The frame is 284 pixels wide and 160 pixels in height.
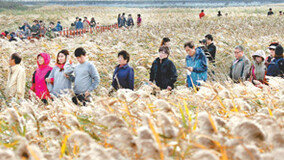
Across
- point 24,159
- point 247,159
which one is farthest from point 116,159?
point 247,159

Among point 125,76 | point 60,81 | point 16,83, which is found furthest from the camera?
point 16,83

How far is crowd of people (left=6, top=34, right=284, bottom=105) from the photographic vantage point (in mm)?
5891

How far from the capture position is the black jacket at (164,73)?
20.1 ft

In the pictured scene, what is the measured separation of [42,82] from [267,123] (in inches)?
201

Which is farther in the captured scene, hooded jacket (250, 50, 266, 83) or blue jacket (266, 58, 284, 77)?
blue jacket (266, 58, 284, 77)

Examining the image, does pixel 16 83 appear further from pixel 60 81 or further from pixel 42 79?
pixel 60 81

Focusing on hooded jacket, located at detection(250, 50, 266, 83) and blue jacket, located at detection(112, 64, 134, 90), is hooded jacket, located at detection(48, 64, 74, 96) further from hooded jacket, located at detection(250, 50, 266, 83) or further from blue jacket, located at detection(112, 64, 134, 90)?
hooded jacket, located at detection(250, 50, 266, 83)

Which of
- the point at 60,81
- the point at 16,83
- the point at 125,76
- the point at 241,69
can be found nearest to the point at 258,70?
the point at 241,69

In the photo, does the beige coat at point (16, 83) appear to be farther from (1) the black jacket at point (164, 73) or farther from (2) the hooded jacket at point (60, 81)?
(1) the black jacket at point (164, 73)

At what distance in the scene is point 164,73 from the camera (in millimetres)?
6152

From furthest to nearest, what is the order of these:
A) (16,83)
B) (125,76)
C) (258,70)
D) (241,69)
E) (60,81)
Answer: (241,69), (258,70), (16,83), (60,81), (125,76)

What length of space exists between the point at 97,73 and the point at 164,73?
3.87 feet

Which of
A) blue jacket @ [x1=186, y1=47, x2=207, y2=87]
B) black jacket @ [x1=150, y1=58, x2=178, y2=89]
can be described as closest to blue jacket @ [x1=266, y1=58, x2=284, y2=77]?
blue jacket @ [x1=186, y1=47, x2=207, y2=87]

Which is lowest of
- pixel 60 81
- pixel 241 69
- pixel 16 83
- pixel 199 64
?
pixel 16 83
